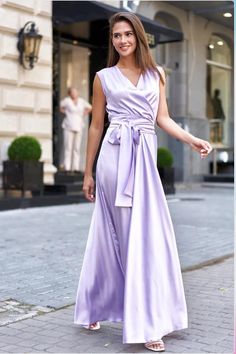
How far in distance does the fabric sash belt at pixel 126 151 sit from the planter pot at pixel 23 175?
23.5 feet

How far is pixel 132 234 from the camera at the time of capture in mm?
3414

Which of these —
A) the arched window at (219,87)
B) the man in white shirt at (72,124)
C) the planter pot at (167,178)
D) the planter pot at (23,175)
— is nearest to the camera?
the planter pot at (23,175)

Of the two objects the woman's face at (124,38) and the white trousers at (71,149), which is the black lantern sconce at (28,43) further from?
the woman's face at (124,38)

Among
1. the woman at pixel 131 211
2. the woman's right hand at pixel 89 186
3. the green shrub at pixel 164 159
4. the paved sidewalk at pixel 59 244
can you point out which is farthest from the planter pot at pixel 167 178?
the woman at pixel 131 211

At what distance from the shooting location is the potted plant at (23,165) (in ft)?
34.6

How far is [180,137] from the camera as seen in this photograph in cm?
362

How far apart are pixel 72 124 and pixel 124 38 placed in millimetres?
9561

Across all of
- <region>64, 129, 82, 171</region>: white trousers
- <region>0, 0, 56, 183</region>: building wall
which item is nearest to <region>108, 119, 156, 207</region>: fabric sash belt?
A: <region>0, 0, 56, 183</region>: building wall

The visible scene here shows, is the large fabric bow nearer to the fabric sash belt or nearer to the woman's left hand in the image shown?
the fabric sash belt

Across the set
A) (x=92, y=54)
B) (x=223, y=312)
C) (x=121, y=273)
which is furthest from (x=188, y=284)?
(x=92, y=54)

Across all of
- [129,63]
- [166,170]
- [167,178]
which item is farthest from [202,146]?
[167,178]

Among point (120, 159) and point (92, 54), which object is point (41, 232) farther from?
point (92, 54)

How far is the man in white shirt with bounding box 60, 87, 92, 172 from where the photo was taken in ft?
42.6

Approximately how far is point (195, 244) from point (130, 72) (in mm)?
4106
